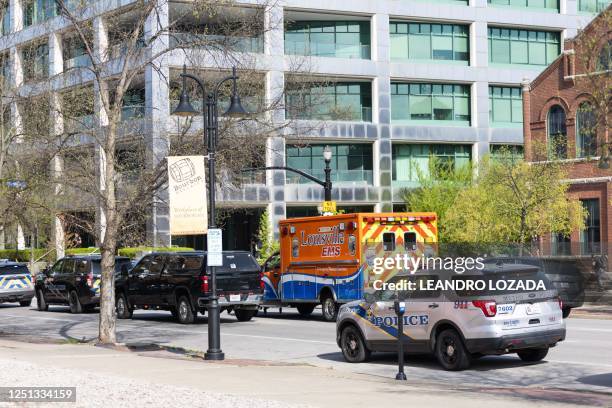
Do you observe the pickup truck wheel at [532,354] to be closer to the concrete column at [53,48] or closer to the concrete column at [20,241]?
the concrete column at [53,48]

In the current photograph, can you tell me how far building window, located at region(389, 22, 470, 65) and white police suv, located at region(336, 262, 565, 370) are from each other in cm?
4561

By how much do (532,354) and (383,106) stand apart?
4387 cm

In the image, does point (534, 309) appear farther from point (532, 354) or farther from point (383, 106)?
point (383, 106)

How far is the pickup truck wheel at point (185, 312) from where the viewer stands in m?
27.8

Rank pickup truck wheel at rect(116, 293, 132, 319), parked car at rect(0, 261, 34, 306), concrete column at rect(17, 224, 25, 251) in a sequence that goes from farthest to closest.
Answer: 1. concrete column at rect(17, 224, 25, 251)
2. parked car at rect(0, 261, 34, 306)
3. pickup truck wheel at rect(116, 293, 132, 319)

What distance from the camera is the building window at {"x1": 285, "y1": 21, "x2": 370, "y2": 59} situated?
58.6m

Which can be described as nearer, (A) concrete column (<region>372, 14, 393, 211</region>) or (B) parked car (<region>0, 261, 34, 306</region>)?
(B) parked car (<region>0, 261, 34, 306</region>)

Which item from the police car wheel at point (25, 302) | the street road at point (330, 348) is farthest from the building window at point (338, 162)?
the street road at point (330, 348)

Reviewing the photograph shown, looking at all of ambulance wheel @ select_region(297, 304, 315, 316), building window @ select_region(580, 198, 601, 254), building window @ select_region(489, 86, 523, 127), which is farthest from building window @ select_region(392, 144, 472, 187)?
ambulance wheel @ select_region(297, 304, 315, 316)

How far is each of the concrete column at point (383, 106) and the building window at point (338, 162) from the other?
859mm

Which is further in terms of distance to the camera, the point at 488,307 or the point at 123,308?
the point at 123,308

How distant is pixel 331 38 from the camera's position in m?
59.8

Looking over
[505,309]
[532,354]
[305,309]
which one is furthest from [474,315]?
[305,309]

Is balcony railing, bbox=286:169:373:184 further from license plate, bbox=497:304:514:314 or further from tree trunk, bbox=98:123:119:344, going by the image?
license plate, bbox=497:304:514:314
